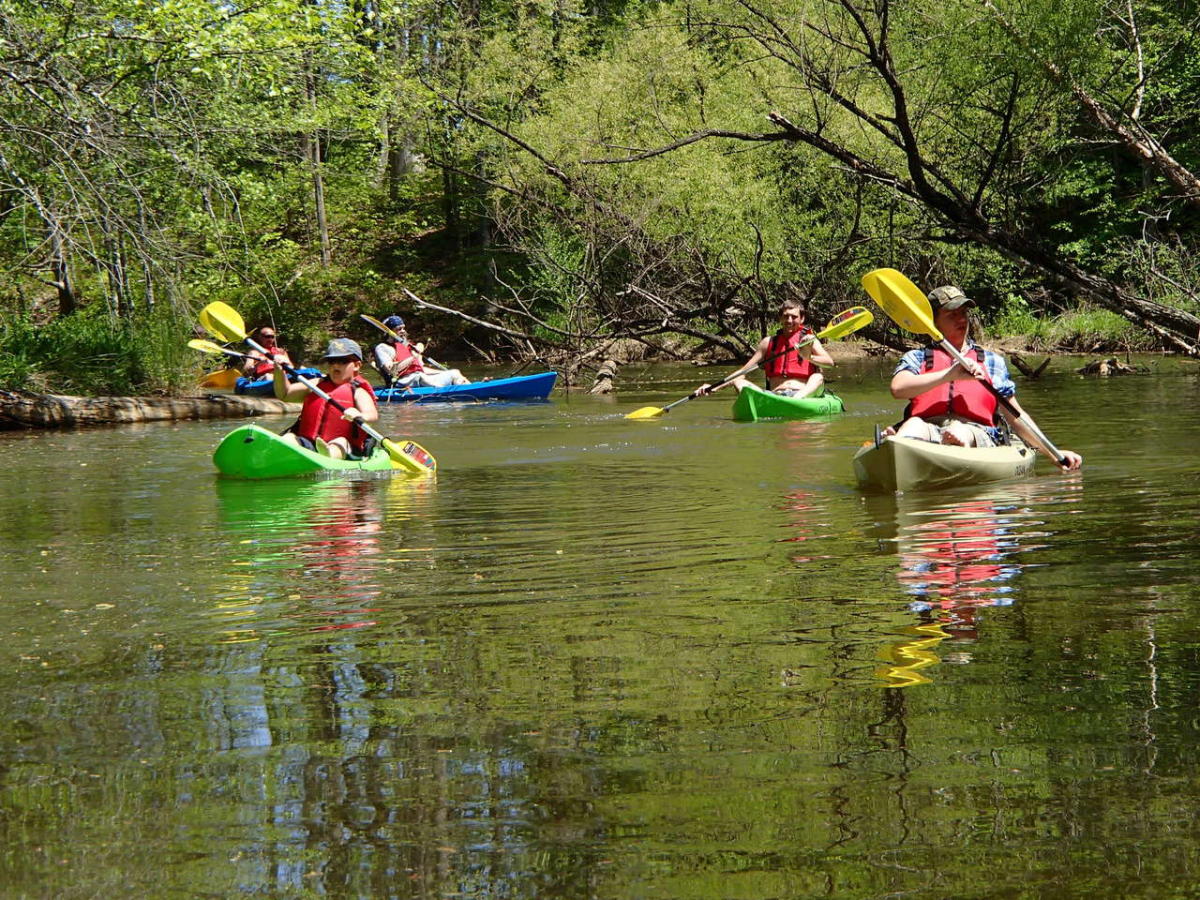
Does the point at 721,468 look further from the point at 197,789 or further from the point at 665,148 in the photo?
the point at 197,789

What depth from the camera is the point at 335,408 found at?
10031 mm

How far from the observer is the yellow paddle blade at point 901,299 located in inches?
343

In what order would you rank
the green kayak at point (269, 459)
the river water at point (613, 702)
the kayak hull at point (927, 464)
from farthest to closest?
the green kayak at point (269, 459), the kayak hull at point (927, 464), the river water at point (613, 702)

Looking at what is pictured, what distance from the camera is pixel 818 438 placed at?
11.9m

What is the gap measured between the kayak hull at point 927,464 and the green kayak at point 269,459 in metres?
3.49

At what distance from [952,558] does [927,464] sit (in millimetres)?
2308

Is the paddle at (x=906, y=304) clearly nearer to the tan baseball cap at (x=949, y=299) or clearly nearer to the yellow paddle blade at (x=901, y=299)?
the yellow paddle blade at (x=901, y=299)

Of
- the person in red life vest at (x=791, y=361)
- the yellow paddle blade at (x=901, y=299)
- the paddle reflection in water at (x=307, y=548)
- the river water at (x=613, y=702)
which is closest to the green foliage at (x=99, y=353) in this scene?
the person in red life vest at (x=791, y=361)

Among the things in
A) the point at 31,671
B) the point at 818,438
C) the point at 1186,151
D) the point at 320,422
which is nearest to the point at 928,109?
the point at 818,438

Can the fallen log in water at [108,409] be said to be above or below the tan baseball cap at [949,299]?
below

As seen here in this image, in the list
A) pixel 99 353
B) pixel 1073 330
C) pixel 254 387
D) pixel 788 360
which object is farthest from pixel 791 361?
pixel 1073 330

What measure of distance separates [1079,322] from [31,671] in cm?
2198

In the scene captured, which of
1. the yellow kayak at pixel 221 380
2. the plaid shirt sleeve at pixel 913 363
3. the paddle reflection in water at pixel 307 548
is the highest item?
the yellow kayak at pixel 221 380

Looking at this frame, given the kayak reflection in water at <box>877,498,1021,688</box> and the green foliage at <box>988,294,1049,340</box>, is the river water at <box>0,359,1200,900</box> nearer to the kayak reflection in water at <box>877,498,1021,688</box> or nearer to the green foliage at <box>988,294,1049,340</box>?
the kayak reflection in water at <box>877,498,1021,688</box>
